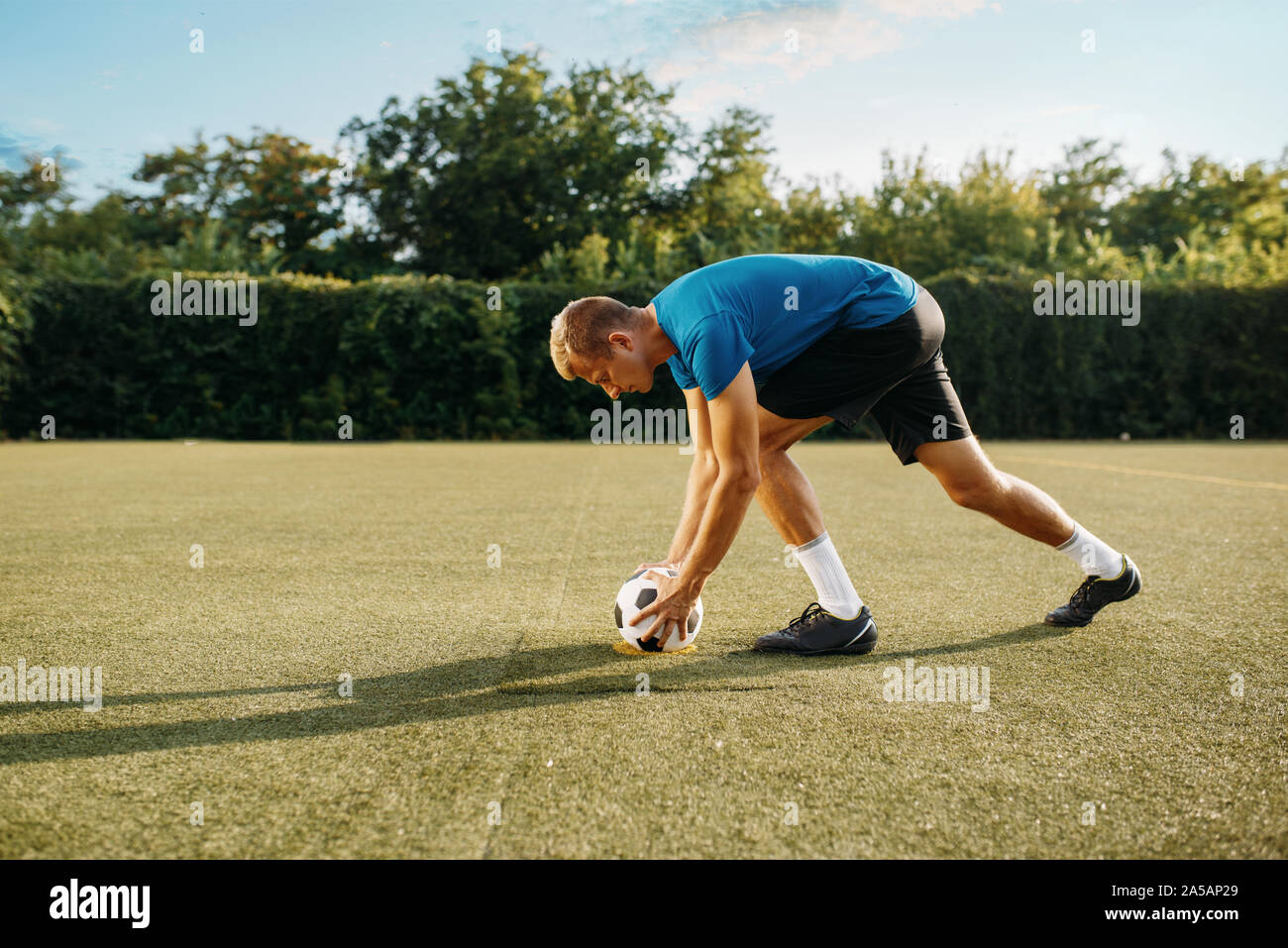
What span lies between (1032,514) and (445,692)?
239 centimetres

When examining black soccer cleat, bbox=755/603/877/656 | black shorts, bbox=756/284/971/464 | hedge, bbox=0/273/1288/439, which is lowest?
black soccer cleat, bbox=755/603/877/656

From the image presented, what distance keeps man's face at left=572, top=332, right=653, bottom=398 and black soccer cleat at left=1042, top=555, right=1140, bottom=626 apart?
2.09 m

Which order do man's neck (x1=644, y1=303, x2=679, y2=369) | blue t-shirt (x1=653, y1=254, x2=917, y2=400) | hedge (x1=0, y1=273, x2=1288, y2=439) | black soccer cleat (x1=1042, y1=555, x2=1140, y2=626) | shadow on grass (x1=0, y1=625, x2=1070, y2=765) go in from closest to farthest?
shadow on grass (x1=0, y1=625, x2=1070, y2=765) → blue t-shirt (x1=653, y1=254, x2=917, y2=400) → man's neck (x1=644, y1=303, x2=679, y2=369) → black soccer cleat (x1=1042, y1=555, x2=1140, y2=626) → hedge (x1=0, y1=273, x2=1288, y2=439)

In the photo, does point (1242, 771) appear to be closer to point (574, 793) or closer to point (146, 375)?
point (574, 793)

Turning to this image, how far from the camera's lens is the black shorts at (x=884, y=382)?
331 cm

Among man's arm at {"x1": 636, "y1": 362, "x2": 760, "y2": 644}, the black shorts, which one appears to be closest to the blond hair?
man's arm at {"x1": 636, "y1": 362, "x2": 760, "y2": 644}

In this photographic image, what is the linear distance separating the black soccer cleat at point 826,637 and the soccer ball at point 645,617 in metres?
0.27

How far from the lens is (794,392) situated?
133 inches

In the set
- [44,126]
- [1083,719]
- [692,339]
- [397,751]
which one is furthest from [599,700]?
[44,126]

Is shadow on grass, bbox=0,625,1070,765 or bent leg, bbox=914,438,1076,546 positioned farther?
bent leg, bbox=914,438,1076,546

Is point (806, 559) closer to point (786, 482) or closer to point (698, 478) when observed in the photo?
point (786, 482)

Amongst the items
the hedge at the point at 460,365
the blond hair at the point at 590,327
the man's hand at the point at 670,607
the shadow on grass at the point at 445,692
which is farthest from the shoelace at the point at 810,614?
the hedge at the point at 460,365

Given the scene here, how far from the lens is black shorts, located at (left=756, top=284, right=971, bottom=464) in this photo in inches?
130

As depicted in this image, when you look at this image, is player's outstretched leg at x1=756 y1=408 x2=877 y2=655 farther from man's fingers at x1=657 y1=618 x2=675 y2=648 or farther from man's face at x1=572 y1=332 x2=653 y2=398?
man's face at x1=572 y1=332 x2=653 y2=398
